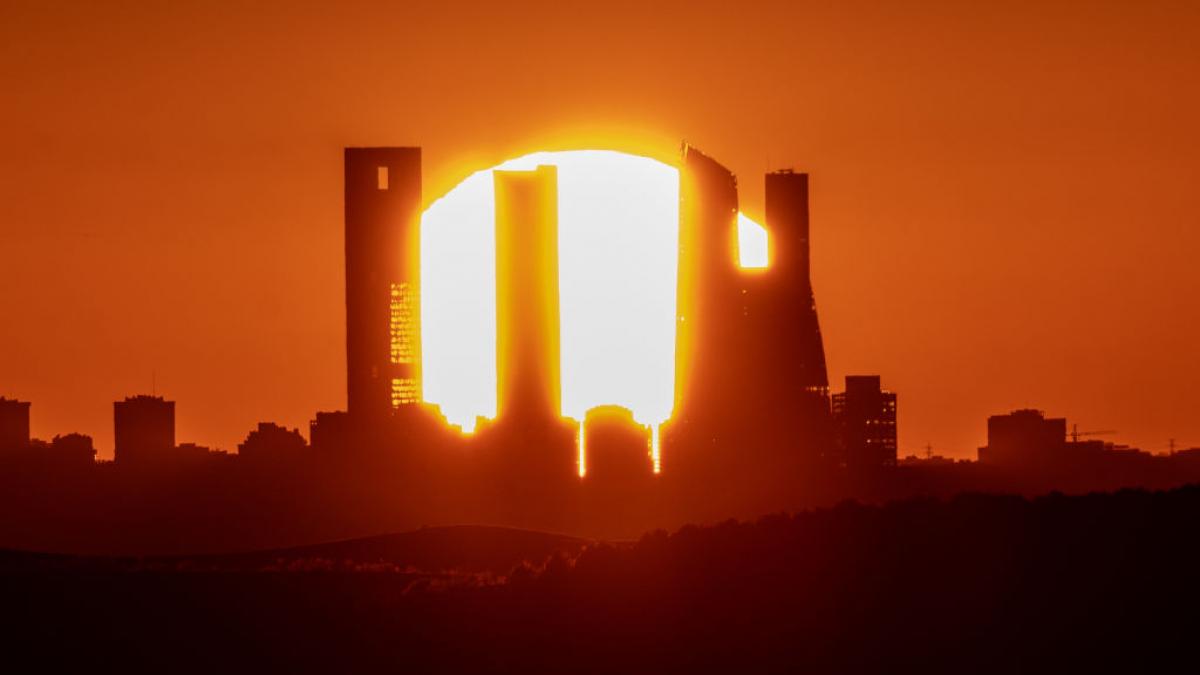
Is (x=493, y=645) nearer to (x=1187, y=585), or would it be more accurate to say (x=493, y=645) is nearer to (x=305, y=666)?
(x=305, y=666)

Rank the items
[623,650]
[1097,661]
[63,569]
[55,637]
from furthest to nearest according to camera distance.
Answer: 1. [63,569]
2. [55,637]
3. [623,650]
4. [1097,661]

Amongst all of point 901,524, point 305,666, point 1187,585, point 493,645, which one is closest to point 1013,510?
point 901,524

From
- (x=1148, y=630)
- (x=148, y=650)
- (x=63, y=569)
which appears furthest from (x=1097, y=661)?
(x=63, y=569)

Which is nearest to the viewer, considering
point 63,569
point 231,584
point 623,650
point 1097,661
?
point 1097,661

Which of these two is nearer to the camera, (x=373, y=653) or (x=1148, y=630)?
(x=1148, y=630)

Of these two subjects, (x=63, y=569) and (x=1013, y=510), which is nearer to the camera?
(x=1013, y=510)

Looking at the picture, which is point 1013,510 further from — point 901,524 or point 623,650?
point 623,650
